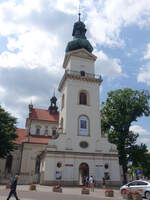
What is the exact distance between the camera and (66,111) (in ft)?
122

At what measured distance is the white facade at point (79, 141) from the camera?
1316 inches

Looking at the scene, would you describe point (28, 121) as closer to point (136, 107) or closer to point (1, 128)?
point (1, 128)

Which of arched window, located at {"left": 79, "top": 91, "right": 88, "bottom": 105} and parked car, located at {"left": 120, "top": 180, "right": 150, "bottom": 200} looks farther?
arched window, located at {"left": 79, "top": 91, "right": 88, "bottom": 105}

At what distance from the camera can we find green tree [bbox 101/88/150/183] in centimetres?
4025

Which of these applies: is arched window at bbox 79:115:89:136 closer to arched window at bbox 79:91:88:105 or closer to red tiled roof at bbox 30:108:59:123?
arched window at bbox 79:91:88:105

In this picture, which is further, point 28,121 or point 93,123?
point 28,121

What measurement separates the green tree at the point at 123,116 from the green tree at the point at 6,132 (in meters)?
17.5

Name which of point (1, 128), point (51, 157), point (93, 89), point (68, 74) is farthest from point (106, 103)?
point (1, 128)

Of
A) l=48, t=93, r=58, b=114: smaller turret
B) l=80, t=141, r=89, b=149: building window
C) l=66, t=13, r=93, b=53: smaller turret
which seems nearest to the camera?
l=80, t=141, r=89, b=149: building window

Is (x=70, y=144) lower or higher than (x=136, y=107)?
lower

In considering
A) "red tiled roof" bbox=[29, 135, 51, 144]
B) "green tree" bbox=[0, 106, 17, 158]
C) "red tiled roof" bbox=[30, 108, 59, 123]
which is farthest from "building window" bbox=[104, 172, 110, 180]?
"red tiled roof" bbox=[30, 108, 59, 123]

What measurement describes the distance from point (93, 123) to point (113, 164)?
7462 millimetres

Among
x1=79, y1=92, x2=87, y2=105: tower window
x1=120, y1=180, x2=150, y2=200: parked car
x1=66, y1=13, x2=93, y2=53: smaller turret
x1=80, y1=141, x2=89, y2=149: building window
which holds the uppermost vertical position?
x1=66, y1=13, x2=93, y2=53: smaller turret

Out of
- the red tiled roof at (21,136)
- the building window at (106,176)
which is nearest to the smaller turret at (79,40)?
the red tiled roof at (21,136)
